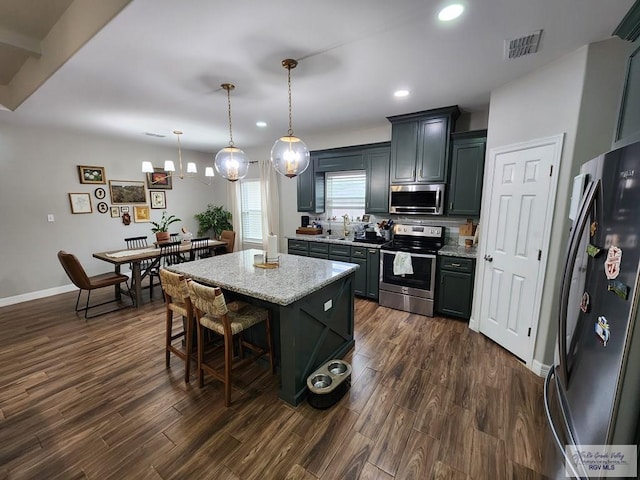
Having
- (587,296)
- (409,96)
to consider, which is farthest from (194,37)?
(587,296)

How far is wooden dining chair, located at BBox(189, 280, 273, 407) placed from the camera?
1.92m

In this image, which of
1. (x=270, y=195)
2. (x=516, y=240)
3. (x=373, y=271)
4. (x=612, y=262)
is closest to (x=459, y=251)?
(x=516, y=240)

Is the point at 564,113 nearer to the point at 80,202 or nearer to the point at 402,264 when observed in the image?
the point at 402,264

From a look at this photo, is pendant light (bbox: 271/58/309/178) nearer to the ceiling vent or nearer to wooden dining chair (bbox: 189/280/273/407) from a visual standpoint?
wooden dining chair (bbox: 189/280/273/407)

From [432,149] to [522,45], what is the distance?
1572 mm

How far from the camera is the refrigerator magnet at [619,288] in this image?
2.62 feet

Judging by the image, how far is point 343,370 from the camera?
7.39ft

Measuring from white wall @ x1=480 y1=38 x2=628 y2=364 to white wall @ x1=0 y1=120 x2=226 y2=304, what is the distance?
20.2 ft

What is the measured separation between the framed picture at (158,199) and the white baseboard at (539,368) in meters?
6.64

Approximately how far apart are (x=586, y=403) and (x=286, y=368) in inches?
66.5

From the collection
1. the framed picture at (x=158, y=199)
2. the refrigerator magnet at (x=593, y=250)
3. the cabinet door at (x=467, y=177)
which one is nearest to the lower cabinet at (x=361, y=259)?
the cabinet door at (x=467, y=177)

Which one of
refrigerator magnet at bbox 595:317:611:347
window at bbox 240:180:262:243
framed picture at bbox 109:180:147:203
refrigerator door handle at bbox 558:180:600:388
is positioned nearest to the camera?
refrigerator magnet at bbox 595:317:611:347

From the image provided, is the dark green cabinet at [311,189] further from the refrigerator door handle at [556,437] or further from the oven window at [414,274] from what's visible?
the refrigerator door handle at [556,437]

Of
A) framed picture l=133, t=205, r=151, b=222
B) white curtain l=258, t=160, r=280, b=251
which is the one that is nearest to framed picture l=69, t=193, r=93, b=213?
framed picture l=133, t=205, r=151, b=222
